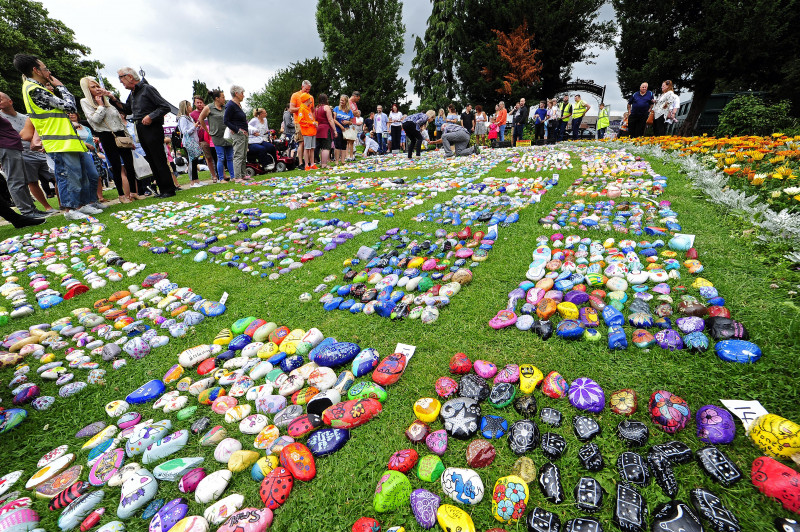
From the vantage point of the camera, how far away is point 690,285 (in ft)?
7.61

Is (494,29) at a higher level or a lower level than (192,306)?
higher

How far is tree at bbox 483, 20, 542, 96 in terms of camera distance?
23.6m

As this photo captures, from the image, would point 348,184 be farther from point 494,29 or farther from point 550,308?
point 494,29

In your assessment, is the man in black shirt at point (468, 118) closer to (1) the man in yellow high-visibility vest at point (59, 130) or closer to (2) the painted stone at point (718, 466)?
(1) the man in yellow high-visibility vest at point (59, 130)

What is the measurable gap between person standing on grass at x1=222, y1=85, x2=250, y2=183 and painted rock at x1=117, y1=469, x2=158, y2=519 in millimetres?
7859

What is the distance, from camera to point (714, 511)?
1.14m

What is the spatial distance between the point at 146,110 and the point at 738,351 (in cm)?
845

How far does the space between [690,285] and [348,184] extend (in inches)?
239

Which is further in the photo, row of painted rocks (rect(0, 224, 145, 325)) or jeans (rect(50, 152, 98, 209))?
jeans (rect(50, 152, 98, 209))

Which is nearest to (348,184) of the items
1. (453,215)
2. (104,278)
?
(453,215)

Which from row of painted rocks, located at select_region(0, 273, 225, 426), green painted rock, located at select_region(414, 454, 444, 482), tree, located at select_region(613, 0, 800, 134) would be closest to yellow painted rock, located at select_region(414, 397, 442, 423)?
green painted rock, located at select_region(414, 454, 444, 482)

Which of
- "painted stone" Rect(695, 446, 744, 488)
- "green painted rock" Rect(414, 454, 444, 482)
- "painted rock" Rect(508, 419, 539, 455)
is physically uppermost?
"painted stone" Rect(695, 446, 744, 488)

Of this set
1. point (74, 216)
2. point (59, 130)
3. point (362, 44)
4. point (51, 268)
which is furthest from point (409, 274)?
point (362, 44)

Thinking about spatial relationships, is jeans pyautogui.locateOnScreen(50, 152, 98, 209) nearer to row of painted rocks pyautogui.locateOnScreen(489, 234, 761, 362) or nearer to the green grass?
the green grass
